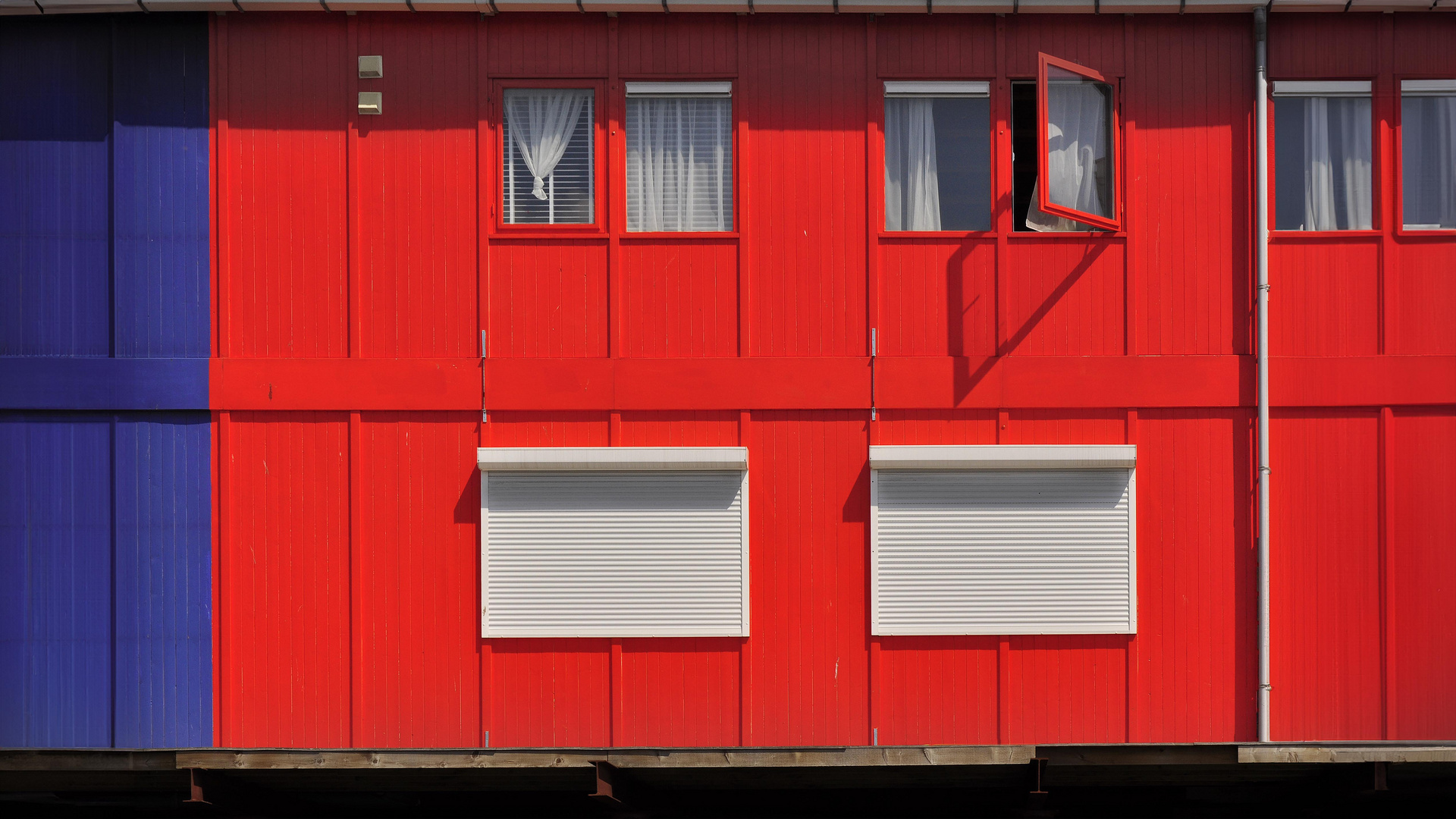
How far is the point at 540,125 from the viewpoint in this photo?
628 centimetres

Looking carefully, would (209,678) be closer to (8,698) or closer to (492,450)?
(8,698)

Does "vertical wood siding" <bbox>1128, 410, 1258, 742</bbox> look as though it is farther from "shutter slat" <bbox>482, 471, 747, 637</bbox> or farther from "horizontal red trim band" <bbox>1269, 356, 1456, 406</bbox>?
"shutter slat" <bbox>482, 471, 747, 637</bbox>

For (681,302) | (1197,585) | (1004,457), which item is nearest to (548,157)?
(681,302)

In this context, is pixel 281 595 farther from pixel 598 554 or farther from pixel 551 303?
pixel 551 303

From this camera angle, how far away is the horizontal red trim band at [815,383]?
6.11 meters

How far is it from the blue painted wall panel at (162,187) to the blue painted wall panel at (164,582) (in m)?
0.63

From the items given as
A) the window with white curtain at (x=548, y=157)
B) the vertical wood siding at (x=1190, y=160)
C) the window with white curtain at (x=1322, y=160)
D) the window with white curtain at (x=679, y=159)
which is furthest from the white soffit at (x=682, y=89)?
the window with white curtain at (x=1322, y=160)

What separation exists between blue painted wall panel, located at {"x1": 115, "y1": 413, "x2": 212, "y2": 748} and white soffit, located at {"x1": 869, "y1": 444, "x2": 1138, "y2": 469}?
4.75 m

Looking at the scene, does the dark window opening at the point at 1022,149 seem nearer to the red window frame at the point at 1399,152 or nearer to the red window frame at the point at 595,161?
the red window frame at the point at 1399,152

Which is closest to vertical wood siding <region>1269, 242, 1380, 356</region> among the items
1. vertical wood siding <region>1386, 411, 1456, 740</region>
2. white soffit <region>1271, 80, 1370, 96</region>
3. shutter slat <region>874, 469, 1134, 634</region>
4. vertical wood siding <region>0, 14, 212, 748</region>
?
vertical wood siding <region>1386, 411, 1456, 740</region>

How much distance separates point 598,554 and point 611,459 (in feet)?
2.26

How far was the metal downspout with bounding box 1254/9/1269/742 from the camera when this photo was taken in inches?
239

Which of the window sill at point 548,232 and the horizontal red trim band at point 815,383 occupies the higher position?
the window sill at point 548,232

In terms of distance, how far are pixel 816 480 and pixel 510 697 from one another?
264 centimetres
